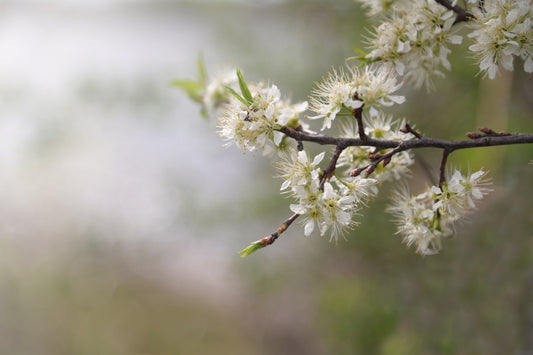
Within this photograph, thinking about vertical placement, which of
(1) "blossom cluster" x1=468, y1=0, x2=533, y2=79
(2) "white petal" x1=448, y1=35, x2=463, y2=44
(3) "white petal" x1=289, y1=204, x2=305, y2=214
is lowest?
(3) "white petal" x1=289, y1=204, x2=305, y2=214

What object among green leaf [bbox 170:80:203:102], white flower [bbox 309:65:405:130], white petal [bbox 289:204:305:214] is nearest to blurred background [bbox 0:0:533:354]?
green leaf [bbox 170:80:203:102]

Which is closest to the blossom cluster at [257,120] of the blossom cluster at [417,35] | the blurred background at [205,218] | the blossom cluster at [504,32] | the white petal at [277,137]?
the white petal at [277,137]

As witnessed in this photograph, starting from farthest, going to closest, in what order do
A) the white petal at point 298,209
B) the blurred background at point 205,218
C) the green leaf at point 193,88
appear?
the blurred background at point 205,218 < the green leaf at point 193,88 < the white petal at point 298,209

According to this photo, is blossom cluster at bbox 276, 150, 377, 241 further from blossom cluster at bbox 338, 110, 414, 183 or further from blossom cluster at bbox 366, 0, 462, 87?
blossom cluster at bbox 366, 0, 462, 87

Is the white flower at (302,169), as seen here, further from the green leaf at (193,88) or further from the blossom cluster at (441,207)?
the green leaf at (193,88)

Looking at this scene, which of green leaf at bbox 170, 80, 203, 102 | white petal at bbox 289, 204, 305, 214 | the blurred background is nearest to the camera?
white petal at bbox 289, 204, 305, 214

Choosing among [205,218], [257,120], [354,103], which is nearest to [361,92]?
[354,103]
